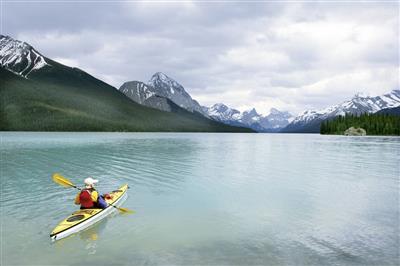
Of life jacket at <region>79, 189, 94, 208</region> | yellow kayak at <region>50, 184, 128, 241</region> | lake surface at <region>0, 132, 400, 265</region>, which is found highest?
life jacket at <region>79, 189, 94, 208</region>

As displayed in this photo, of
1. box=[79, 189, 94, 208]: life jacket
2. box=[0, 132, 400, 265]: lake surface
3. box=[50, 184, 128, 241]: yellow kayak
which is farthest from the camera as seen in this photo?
box=[79, 189, 94, 208]: life jacket

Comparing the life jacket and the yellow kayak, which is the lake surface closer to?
the yellow kayak

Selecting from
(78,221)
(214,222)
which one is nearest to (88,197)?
(78,221)

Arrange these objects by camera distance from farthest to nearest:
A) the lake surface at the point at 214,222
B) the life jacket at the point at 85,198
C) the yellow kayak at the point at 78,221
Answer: the life jacket at the point at 85,198 → the yellow kayak at the point at 78,221 → the lake surface at the point at 214,222

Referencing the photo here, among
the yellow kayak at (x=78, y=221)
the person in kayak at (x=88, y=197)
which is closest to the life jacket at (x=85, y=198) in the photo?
the person in kayak at (x=88, y=197)

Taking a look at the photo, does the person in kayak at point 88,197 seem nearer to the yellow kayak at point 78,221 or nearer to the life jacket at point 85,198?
the life jacket at point 85,198

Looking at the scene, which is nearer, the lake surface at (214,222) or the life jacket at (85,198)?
the lake surface at (214,222)

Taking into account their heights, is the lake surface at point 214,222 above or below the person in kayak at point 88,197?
below

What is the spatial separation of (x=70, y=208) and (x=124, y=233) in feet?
27.3

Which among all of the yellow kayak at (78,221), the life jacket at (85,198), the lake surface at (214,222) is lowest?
the lake surface at (214,222)

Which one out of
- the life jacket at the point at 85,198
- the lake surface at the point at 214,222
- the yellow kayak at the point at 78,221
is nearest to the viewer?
the lake surface at the point at 214,222

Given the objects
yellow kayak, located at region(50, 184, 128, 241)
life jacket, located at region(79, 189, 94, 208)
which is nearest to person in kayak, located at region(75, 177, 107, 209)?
life jacket, located at region(79, 189, 94, 208)

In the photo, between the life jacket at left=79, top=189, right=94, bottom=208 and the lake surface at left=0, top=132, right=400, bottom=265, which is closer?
the lake surface at left=0, top=132, right=400, bottom=265

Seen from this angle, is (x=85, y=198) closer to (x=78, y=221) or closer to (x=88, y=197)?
(x=88, y=197)
